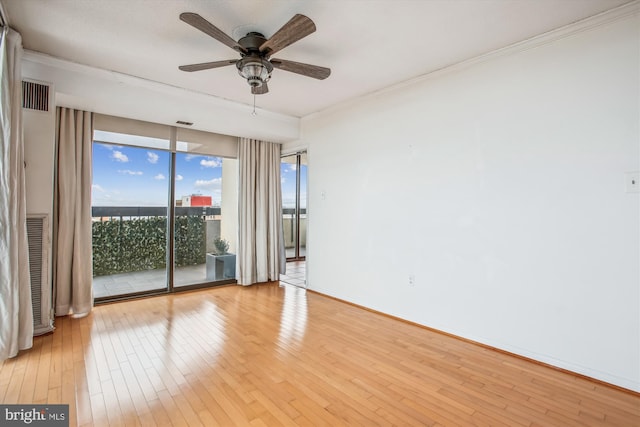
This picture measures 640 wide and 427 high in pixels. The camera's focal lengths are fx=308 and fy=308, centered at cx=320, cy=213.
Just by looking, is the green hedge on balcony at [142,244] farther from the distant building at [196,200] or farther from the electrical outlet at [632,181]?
the electrical outlet at [632,181]

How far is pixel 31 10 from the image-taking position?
243cm

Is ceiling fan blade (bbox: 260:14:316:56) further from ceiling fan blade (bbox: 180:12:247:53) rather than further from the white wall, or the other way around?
the white wall

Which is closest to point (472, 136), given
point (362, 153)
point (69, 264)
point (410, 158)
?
point (410, 158)

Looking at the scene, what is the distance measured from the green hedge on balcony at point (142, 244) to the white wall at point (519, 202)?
2.69 m

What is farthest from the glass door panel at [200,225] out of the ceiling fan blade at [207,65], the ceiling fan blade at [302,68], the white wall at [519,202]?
the ceiling fan blade at [302,68]

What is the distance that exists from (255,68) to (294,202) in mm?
4564

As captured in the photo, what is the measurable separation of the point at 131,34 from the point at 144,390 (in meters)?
2.96

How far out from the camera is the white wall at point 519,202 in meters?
2.37

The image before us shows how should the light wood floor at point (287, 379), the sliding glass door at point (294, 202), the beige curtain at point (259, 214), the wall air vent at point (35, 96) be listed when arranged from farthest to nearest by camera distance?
the sliding glass door at point (294, 202)
the beige curtain at point (259, 214)
the wall air vent at point (35, 96)
the light wood floor at point (287, 379)

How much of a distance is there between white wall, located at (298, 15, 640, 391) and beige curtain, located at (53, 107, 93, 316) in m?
3.51

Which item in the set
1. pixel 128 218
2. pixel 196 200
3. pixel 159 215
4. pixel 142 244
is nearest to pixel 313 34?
pixel 196 200

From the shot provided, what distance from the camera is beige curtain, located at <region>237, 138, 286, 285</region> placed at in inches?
208

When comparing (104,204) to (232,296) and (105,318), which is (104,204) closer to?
(105,318)

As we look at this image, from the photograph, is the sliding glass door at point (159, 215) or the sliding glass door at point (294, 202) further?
the sliding glass door at point (294, 202)
